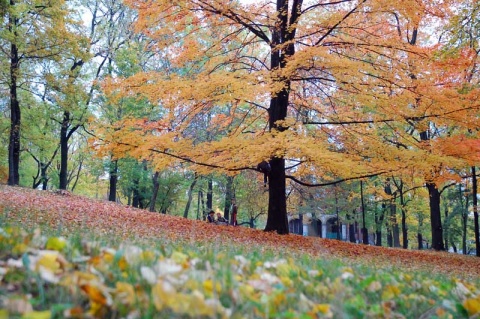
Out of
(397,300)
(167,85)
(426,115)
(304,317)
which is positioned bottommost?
(397,300)

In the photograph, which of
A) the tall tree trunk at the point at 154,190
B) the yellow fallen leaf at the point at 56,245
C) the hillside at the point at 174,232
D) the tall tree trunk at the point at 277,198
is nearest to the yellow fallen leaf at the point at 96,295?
the yellow fallen leaf at the point at 56,245

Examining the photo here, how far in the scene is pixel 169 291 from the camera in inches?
51.0

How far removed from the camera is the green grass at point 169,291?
133 centimetres

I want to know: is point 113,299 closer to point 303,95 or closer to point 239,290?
point 239,290

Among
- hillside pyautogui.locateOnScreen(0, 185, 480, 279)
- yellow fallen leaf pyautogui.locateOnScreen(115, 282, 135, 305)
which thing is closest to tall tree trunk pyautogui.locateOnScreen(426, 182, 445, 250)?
hillside pyautogui.locateOnScreen(0, 185, 480, 279)

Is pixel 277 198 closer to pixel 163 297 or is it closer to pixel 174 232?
pixel 174 232

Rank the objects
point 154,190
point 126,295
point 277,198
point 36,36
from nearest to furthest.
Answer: point 126,295, point 277,198, point 36,36, point 154,190

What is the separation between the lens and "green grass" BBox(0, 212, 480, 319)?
1332 millimetres

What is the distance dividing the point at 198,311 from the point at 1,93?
22387 millimetres

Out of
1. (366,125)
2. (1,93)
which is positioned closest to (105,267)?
(366,125)

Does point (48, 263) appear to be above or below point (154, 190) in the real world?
below

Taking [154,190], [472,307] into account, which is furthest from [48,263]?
[154,190]

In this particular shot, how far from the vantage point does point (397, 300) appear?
6.89ft

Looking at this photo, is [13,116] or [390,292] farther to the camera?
[13,116]
